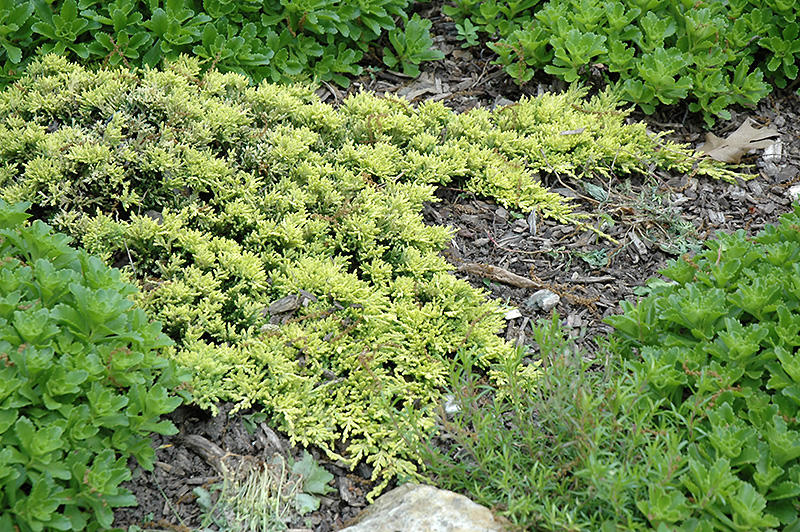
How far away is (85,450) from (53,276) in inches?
23.9

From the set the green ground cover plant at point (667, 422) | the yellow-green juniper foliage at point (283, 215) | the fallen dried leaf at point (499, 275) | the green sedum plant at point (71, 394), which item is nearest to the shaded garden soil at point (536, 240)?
the fallen dried leaf at point (499, 275)

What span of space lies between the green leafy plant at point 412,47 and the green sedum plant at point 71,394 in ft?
9.10

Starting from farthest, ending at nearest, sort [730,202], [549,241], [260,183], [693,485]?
[730,202] < [549,241] < [260,183] < [693,485]

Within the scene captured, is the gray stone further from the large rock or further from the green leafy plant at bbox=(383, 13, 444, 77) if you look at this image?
the green leafy plant at bbox=(383, 13, 444, 77)

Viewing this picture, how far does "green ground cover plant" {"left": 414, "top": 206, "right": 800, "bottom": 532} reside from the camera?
2.05 m

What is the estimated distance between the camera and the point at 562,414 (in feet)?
7.50

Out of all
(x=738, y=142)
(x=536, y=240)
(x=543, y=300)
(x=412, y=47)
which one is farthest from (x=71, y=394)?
(x=738, y=142)

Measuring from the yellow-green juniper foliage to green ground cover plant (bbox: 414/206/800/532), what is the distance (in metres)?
0.37

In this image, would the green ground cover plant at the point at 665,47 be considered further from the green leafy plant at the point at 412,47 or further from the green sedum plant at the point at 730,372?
the green sedum plant at the point at 730,372

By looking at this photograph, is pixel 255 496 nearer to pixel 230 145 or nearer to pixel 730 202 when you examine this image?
pixel 230 145

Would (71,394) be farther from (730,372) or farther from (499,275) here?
(730,372)

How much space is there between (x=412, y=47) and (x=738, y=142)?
2.13 m

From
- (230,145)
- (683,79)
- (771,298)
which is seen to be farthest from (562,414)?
(683,79)

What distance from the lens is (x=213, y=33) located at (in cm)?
398
